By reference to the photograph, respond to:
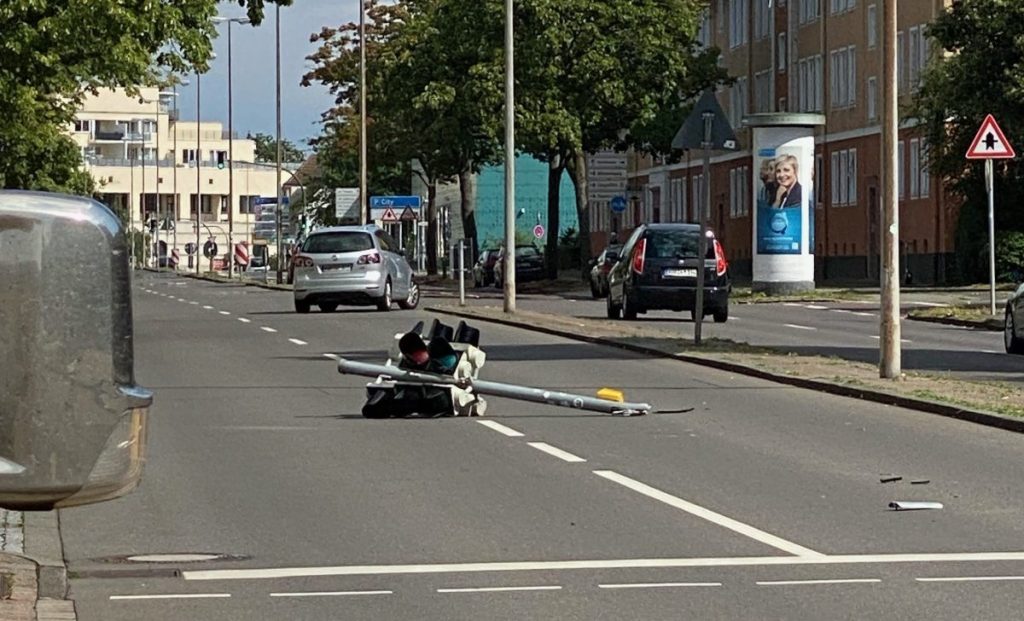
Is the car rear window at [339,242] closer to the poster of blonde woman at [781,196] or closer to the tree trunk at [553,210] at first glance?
the poster of blonde woman at [781,196]

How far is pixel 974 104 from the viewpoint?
56.0 metres

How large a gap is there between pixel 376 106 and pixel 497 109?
14.4 m

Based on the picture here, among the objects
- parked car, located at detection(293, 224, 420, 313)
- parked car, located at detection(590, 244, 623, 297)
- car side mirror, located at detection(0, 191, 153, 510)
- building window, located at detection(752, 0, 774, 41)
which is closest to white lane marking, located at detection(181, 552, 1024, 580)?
car side mirror, located at detection(0, 191, 153, 510)

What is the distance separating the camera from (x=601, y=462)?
15.2 meters

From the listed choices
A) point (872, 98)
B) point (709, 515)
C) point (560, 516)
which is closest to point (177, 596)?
point (560, 516)

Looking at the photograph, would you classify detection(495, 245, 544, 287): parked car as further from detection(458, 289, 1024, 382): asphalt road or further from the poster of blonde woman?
the poster of blonde woman

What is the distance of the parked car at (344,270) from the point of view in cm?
4488

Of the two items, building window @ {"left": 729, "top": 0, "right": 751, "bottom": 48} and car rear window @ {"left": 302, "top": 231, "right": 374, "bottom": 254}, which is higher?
building window @ {"left": 729, "top": 0, "right": 751, "bottom": 48}

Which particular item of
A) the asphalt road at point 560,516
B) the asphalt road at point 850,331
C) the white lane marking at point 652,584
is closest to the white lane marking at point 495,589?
the asphalt road at point 560,516

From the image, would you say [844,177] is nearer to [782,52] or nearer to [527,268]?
[782,52]

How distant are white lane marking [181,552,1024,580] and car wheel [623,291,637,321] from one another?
2899cm

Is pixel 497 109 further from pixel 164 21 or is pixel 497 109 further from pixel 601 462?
pixel 601 462

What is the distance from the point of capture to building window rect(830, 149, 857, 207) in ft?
245

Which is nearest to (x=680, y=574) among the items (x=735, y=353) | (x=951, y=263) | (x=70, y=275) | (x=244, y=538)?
(x=244, y=538)
